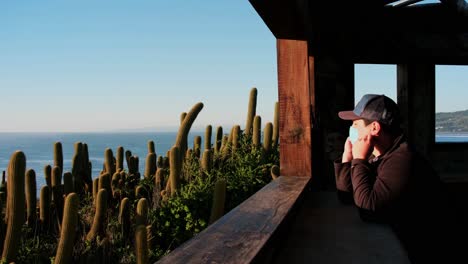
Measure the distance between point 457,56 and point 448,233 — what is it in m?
4.57

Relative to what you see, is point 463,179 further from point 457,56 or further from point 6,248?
point 6,248

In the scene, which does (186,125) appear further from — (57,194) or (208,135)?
(57,194)

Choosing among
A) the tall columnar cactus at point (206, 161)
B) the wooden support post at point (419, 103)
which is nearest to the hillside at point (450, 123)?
the wooden support post at point (419, 103)

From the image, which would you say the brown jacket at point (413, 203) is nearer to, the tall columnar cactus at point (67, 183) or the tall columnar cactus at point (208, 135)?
the tall columnar cactus at point (67, 183)

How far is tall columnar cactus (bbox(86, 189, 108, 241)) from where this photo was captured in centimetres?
585

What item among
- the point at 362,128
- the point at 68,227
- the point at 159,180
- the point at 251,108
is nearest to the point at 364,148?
the point at 362,128

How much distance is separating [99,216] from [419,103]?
4113 millimetres

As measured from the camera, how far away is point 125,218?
6.32m

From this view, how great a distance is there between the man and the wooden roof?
2592 millimetres

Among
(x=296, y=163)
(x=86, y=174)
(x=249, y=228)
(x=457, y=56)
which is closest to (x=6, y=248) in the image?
(x=86, y=174)

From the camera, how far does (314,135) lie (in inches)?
173

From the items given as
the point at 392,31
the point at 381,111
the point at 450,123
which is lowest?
the point at 450,123

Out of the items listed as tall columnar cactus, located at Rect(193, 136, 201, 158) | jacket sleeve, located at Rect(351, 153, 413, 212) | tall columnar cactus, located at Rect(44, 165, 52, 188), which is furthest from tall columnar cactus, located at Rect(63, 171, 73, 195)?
jacket sleeve, located at Rect(351, 153, 413, 212)

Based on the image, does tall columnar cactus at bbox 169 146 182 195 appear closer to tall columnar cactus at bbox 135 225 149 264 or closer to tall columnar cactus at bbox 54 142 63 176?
tall columnar cactus at bbox 135 225 149 264
